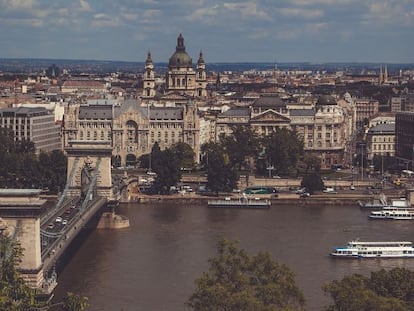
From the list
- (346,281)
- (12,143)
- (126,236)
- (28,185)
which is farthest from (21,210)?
(12,143)

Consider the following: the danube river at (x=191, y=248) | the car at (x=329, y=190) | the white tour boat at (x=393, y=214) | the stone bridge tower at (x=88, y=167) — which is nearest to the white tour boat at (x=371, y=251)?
the danube river at (x=191, y=248)

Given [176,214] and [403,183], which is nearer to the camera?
[176,214]

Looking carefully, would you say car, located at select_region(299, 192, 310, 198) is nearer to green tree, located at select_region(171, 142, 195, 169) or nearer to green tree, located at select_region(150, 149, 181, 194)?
green tree, located at select_region(150, 149, 181, 194)

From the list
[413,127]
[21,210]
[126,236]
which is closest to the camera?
[21,210]

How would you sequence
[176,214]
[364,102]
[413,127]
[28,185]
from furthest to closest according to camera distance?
1. [364,102]
2. [413,127]
3. [28,185]
4. [176,214]

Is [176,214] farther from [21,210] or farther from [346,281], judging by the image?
[346,281]

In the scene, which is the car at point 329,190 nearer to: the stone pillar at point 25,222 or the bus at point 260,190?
the bus at point 260,190

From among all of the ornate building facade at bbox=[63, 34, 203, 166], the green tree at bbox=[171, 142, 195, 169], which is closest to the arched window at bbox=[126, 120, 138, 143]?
the ornate building facade at bbox=[63, 34, 203, 166]

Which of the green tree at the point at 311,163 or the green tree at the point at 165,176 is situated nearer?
the green tree at the point at 165,176
